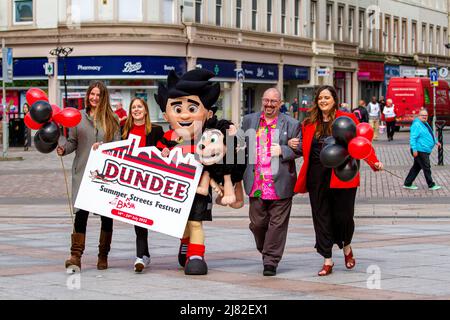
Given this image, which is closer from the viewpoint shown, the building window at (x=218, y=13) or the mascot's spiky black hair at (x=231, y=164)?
the mascot's spiky black hair at (x=231, y=164)

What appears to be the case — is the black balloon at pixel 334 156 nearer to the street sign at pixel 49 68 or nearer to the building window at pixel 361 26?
the street sign at pixel 49 68

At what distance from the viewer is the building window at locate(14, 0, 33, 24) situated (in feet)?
159

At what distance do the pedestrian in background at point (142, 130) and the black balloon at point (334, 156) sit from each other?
2.01 metres

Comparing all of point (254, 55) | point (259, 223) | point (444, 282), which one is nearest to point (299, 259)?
point (259, 223)

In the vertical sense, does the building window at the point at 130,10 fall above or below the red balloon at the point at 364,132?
above

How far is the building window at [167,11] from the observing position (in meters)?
47.4

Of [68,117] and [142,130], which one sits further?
[142,130]

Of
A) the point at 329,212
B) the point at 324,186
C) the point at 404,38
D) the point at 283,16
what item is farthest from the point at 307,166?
the point at 404,38

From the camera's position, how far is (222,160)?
11156 millimetres

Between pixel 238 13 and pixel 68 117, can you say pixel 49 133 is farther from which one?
pixel 238 13

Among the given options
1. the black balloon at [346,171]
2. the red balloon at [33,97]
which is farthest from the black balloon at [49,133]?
the black balloon at [346,171]

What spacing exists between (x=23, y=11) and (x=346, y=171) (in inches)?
1580

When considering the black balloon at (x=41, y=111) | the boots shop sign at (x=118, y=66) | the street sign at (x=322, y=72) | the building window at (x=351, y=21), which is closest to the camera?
the black balloon at (x=41, y=111)
